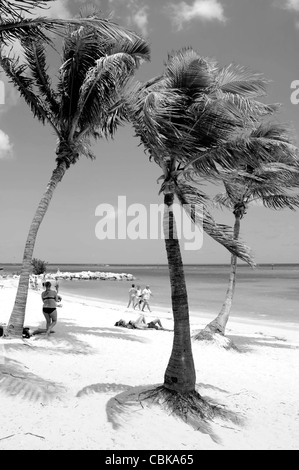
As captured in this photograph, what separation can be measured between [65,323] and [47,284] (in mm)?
3474

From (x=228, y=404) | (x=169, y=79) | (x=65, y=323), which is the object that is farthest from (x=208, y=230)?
(x=65, y=323)

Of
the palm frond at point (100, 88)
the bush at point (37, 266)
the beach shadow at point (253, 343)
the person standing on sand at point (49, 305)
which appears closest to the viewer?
the palm frond at point (100, 88)

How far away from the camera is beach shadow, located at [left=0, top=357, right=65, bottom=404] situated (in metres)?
5.50

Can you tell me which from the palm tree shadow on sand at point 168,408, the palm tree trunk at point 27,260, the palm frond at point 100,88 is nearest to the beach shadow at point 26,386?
the palm tree shadow on sand at point 168,408

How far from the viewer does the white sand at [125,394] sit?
4566mm

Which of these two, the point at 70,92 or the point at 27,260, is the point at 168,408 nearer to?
the point at 27,260

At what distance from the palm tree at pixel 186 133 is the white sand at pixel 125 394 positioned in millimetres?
750

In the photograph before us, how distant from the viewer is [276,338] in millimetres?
14359

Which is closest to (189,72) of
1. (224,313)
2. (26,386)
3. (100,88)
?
(100,88)

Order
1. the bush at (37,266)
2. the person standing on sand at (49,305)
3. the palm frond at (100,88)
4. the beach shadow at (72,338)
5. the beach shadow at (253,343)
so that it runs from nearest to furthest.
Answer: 1. the beach shadow at (72,338)
2. the palm frond at (100,88)
3. the person standing on sand at (49,305)
4. the beach shadow at (253,343)
5. the bush at (37,266)

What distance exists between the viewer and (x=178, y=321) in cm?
576

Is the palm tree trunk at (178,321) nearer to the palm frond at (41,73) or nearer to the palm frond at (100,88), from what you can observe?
the palm frond at (100,88)

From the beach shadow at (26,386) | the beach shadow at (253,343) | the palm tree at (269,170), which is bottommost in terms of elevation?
the beach shadow at (253,343)

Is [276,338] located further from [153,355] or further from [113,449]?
[113,449]
